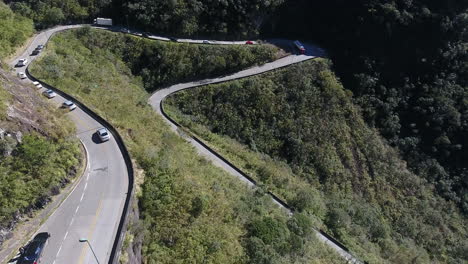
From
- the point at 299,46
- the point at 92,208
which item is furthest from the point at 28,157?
the point at 299,46

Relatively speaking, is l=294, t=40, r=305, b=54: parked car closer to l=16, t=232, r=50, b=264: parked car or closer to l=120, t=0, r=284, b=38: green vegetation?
l=120, t=0, r=284, b=38: green vegetation

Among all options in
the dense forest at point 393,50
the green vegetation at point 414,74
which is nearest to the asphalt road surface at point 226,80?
the dense forest at point 393,50

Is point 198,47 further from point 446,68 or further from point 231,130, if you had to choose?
point 446,68

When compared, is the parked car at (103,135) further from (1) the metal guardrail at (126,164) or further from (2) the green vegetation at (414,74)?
(2) the green vegetation at (414,74)

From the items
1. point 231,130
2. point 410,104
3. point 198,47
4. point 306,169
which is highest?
point 198,47

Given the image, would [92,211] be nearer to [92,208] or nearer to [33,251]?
[92,208]

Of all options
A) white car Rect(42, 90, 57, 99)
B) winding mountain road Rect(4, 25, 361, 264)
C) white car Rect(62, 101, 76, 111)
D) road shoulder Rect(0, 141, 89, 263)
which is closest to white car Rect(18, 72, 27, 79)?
white car Rect(42, 90, 57, 99)

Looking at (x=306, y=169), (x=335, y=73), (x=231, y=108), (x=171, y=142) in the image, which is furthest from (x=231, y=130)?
(x=335, y=73)
